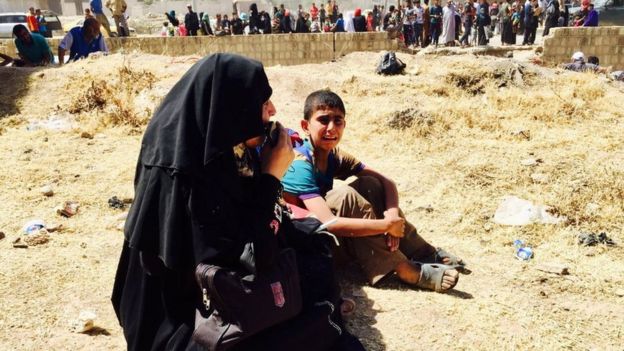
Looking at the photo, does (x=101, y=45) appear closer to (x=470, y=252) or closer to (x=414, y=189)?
A: (x=414, y=189)

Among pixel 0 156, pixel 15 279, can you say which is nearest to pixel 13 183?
pixel 0 156

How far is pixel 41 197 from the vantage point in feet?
15.3

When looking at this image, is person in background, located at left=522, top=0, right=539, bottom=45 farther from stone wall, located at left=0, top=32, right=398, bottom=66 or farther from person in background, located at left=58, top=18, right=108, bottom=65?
person in background, located at left=58, top=18, right=108, bottom=65

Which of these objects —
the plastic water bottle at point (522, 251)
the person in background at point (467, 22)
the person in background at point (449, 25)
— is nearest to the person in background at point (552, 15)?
the person in background at point (467, 22)

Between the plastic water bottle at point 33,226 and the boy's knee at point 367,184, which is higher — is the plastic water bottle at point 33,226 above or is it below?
below

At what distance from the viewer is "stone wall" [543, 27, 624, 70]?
→ 13562 mm

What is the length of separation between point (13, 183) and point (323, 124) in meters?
3.37

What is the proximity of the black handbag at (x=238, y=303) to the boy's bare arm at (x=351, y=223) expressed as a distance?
87 cm

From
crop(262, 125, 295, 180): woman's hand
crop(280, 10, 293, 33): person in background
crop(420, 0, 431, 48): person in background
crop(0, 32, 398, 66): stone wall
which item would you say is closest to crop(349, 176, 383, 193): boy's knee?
crop(262, 125, 295, 180): woman's hand

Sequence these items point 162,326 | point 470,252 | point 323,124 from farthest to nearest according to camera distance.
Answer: point 470,252, point 323,124, point 162,326

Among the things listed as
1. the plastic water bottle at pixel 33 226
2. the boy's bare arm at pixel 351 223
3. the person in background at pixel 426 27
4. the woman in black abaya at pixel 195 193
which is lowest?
the plastic water bottle at pixel 33 226

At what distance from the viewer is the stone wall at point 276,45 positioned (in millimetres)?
13492

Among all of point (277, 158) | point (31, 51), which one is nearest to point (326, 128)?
point (277, 158)

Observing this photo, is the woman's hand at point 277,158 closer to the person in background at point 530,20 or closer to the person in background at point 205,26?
the person in background at point 530,20
